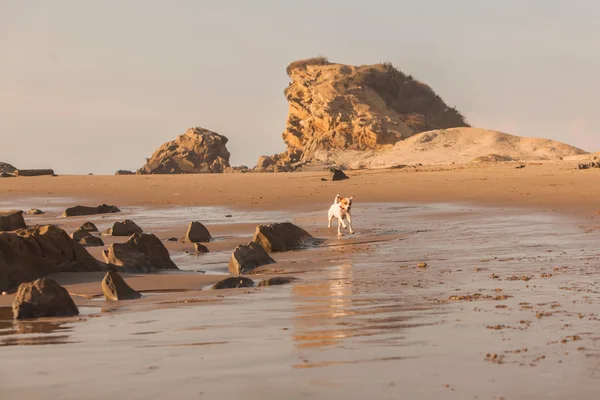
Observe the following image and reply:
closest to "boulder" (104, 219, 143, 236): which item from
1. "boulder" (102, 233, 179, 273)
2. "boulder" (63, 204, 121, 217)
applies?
"boulder" (102, 233, 179, 273)

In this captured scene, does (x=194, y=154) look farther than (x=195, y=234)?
Yes

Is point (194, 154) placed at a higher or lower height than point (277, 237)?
higher

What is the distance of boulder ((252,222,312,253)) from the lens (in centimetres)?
1359

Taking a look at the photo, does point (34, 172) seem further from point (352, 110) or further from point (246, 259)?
point (246, 259)

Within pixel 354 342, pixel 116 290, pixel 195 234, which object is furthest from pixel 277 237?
pixel 354 342

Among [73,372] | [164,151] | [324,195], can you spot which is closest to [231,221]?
[324,195]

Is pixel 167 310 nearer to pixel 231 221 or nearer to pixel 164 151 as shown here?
pixel 231 221

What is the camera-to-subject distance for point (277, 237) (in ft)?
45.0

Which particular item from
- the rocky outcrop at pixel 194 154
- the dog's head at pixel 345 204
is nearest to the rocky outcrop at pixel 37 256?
the dog's head at pixel 345 204

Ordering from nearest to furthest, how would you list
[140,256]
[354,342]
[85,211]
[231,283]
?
[354,342] → [231,283] → [140,256] → [85,211]

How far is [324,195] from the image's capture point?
2741cm

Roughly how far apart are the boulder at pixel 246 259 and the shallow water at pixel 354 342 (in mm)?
1324

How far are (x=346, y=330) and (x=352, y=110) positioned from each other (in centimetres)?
5492

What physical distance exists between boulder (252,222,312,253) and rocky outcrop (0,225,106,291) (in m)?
3.36
